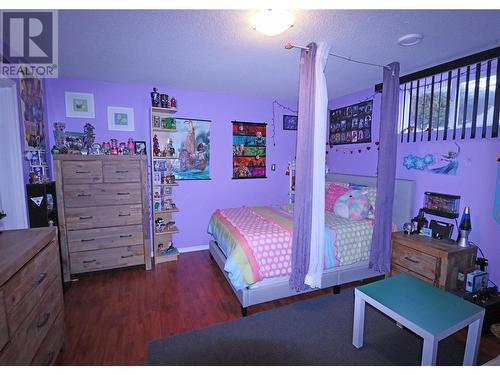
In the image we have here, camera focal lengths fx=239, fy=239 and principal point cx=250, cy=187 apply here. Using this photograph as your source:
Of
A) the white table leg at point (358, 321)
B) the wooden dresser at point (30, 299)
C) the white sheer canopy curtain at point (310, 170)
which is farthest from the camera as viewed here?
the white sheer canopy curtain at point (310, 170)

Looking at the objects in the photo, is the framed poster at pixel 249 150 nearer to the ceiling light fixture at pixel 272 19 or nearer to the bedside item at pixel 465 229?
the ceiling light fixture at pixel 272 19

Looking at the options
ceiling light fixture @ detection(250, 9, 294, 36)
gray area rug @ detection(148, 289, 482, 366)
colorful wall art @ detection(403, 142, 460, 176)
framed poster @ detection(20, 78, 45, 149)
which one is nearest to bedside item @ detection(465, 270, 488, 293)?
gray area rug @ detection(148, 289, 482, 366)

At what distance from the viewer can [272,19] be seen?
1.75 m

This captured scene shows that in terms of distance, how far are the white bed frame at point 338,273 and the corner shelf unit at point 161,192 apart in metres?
0.73

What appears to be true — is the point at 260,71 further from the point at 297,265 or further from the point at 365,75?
the point at 297,265

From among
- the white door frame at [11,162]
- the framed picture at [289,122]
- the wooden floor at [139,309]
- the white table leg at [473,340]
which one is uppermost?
the framed picture at [289,122]

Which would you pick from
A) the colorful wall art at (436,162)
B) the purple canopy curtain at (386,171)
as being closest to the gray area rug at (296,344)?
the purple canopy curtain at (386,171)

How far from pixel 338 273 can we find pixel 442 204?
1.47 m

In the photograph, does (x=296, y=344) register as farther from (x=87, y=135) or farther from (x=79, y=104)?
(x=79, y=104)

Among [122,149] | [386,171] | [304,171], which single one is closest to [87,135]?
[122,149]

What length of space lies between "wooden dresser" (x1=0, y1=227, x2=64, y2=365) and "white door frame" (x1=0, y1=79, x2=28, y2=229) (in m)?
0.78

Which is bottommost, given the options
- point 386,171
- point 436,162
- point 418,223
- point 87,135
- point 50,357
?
point 50,357

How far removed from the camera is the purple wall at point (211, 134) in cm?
336

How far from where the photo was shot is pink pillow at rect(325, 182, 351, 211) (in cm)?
348
